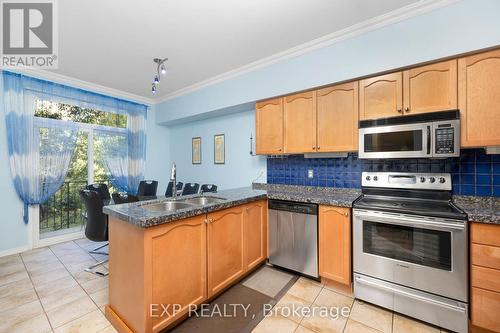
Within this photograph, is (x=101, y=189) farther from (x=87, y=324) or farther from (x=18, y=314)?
(x=87, y=324)

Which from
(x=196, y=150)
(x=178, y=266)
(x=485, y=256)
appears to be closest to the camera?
(x=485, y=256)

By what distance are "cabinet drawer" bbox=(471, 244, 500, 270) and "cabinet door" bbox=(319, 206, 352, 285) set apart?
819mm

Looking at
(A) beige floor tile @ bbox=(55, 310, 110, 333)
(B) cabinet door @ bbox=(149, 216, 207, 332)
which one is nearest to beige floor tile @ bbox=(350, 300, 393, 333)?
(B) cabinet door @ bbox=(149, 216, 207, 332)

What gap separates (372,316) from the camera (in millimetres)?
1780

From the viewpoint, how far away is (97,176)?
3.84 metres

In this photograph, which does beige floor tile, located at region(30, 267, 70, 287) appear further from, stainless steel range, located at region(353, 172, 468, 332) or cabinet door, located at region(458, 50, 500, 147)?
cabinet door, located at region(458, 50, 500, 147)

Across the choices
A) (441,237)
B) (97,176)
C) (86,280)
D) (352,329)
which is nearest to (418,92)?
(441,237)

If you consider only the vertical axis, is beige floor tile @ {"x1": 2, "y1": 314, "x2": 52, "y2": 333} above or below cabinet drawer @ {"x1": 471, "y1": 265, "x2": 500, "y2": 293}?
below

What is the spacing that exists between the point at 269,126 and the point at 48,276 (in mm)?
3074

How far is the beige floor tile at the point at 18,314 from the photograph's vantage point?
1675mm

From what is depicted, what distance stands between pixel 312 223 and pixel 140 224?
1604 millimetres

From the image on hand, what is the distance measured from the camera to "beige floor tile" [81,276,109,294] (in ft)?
7.13

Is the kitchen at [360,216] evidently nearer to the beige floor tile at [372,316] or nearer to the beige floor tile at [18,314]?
the beige floor tile at [372,316]

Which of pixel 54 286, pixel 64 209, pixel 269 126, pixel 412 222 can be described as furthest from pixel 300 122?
pixel 64 209
